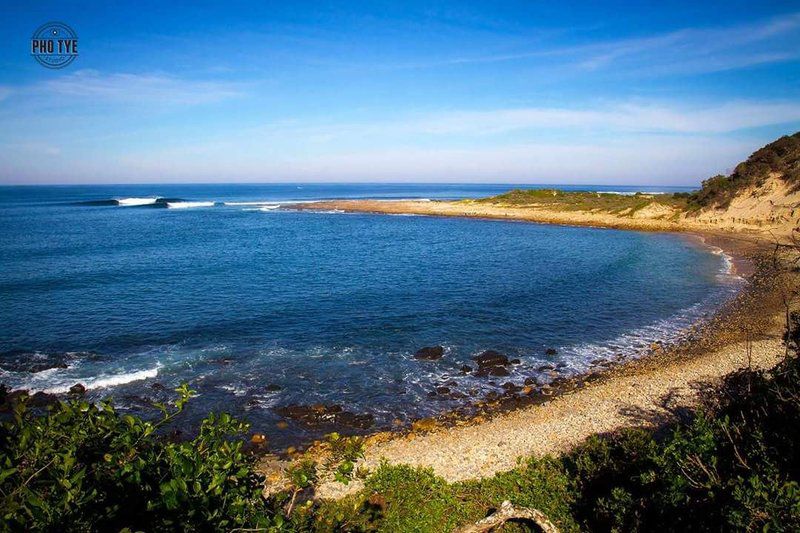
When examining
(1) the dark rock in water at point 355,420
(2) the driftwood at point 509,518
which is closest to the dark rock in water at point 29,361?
(1) the dark rock in water at point 355,420

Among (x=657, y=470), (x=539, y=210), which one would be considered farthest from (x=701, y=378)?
(x=539, y=210)

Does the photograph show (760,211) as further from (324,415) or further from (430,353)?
(324,415)

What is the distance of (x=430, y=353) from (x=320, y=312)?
1025 cm

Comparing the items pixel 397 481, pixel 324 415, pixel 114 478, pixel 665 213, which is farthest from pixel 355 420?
pixel 665 213

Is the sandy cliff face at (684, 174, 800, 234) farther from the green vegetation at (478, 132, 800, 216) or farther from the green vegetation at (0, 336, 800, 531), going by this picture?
the green vegetation at (0, 336, 800, 531)

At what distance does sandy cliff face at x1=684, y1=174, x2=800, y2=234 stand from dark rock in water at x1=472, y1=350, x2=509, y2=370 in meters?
51.6

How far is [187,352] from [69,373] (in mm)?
5439

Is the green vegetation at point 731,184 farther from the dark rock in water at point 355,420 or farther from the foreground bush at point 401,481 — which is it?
the dark rock in water at point 355,420

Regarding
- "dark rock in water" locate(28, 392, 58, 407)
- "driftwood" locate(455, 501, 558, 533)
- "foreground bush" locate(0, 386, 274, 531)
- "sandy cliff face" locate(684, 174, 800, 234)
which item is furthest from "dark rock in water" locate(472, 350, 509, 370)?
"sandy cliff face" locate(684, 174, 800, 234)

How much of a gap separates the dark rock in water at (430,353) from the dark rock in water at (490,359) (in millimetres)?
1982

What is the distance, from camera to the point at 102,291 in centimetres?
3616

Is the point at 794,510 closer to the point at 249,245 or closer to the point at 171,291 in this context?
the point at 171,291

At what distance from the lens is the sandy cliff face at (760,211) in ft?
191

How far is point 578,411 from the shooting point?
18.7 m
